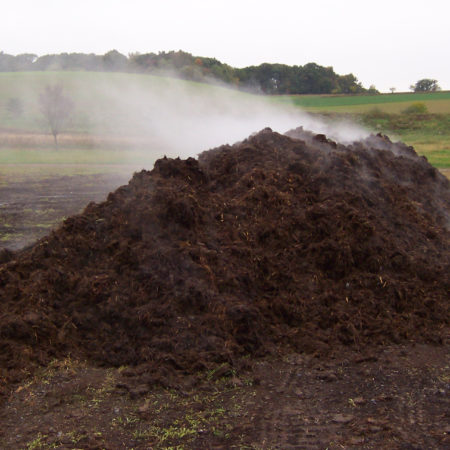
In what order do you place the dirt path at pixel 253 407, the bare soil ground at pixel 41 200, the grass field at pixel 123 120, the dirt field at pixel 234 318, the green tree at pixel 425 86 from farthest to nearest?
the green tree at pixel 425 86, the grass field at pixel 123 120, the bare soil ground at pixel 41 200, the dirt field at pixel 234 318, the dirt path at pixel 253 407

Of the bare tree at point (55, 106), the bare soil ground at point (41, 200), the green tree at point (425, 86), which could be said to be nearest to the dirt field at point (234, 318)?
the bare soil ground at point (41, 200)

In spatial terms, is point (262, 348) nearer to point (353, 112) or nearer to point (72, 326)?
point (72, 326)

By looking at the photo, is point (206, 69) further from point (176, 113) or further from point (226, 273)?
point (226, 273)

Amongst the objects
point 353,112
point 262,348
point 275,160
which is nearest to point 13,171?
point 275,160

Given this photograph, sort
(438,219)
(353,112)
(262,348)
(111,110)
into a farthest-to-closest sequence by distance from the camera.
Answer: (353,112) → (111,110) → (438,219) → (262,348)

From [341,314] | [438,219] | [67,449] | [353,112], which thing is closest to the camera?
[67,449]

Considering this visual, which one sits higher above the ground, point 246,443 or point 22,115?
point 22,115

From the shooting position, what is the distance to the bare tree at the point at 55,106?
30.2m

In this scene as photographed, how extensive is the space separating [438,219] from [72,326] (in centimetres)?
535

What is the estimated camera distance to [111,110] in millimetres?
33219

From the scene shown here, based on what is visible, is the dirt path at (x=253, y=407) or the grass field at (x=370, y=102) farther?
the grass field at (x=370, y=102)

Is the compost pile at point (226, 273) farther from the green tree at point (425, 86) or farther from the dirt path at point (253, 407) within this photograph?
the green tree at point (425, 86)

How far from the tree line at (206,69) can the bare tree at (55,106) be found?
5.28 meters

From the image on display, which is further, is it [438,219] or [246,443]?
[438,219]
